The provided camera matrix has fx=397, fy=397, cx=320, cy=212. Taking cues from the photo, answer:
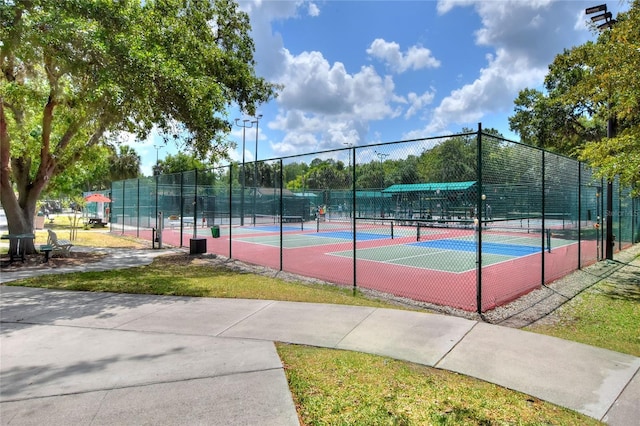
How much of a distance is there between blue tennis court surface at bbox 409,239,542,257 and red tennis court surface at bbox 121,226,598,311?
→ 0.14 m

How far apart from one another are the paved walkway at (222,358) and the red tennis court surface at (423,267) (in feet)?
7.28

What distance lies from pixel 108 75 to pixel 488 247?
1521 cm

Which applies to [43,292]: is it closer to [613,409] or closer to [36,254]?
[36,254]

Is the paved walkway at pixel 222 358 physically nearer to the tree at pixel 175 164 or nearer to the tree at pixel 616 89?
the tree at pixel 616 89

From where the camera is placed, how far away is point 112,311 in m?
6.64

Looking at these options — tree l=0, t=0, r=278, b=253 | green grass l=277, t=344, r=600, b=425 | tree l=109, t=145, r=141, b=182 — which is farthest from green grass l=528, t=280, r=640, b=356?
tree l=109, t=145, r=141, b=182

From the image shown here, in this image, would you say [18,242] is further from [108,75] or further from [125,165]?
[125,165]

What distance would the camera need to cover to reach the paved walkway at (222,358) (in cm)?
342

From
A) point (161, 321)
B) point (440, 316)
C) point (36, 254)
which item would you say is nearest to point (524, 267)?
point (440, 316)

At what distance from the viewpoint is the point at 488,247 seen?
17.1 metres

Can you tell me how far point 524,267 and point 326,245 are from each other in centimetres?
831

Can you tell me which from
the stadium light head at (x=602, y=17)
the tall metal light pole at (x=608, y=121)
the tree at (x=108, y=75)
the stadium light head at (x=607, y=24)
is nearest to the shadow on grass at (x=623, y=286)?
the tall metal light pole at (x=608, y=121)

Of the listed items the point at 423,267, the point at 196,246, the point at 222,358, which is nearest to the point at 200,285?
the point at 222,358

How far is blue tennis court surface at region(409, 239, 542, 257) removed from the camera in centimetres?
1538
